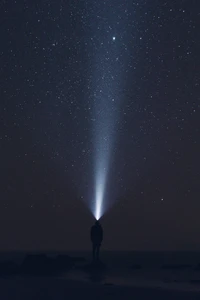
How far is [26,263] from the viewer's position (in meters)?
20.8

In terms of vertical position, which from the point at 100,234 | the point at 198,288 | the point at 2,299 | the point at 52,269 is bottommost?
the point at 2,299

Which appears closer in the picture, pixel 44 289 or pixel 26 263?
pixel 44 289

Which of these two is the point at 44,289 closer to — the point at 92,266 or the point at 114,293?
the point at 114,293

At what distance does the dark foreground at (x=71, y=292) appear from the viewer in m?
12.7

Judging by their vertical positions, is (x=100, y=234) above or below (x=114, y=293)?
above

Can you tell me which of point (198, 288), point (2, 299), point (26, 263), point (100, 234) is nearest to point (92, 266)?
point (100, 234)

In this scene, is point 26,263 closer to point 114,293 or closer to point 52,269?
point 52,269

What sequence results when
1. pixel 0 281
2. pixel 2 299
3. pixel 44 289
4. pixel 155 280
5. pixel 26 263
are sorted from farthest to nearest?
pixel 26 263
pixel 155 280
pixel 0 281
pixel 44 289
pixel 2 299

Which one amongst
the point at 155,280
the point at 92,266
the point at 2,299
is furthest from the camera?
the point at 92,266

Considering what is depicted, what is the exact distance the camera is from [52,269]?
21.0m

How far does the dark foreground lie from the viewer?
1267 centimetres

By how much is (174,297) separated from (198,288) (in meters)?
3.17

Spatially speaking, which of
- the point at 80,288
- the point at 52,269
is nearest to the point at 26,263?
the point at 52,269

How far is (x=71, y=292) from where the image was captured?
13.5m
